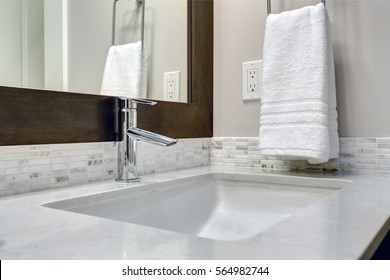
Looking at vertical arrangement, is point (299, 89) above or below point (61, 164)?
above

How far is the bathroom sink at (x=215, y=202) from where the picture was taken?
0.70 metres

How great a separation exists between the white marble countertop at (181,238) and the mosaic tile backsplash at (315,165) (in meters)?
0.40

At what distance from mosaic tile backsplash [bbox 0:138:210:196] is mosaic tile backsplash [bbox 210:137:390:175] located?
0.81 feet

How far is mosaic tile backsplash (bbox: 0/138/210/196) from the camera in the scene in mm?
638

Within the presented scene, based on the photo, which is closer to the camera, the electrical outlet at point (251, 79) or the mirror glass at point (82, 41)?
the mirror glass at point (82, 41)

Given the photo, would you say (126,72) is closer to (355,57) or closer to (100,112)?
(100,112)

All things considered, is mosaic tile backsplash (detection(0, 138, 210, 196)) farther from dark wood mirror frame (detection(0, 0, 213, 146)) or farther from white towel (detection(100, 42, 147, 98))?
white towel (detection(100, 42, 147, 98))

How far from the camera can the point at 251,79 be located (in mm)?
1106

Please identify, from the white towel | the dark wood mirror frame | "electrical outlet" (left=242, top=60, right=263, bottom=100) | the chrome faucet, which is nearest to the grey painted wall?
"electrical outlet" (left=242, top=60, right=263, bottom=100)

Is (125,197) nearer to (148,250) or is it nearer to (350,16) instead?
(148,250)

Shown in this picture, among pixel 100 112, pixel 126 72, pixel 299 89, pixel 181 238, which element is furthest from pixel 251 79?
pixel 181 238

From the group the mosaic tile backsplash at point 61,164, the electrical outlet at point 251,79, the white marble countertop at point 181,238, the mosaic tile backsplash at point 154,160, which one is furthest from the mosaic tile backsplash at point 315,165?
the white marble countertop at point 181,238

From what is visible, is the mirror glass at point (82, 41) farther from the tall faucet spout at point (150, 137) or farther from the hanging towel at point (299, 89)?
the hanging towel at point (299, 89)

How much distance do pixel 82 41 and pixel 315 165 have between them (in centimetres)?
69
